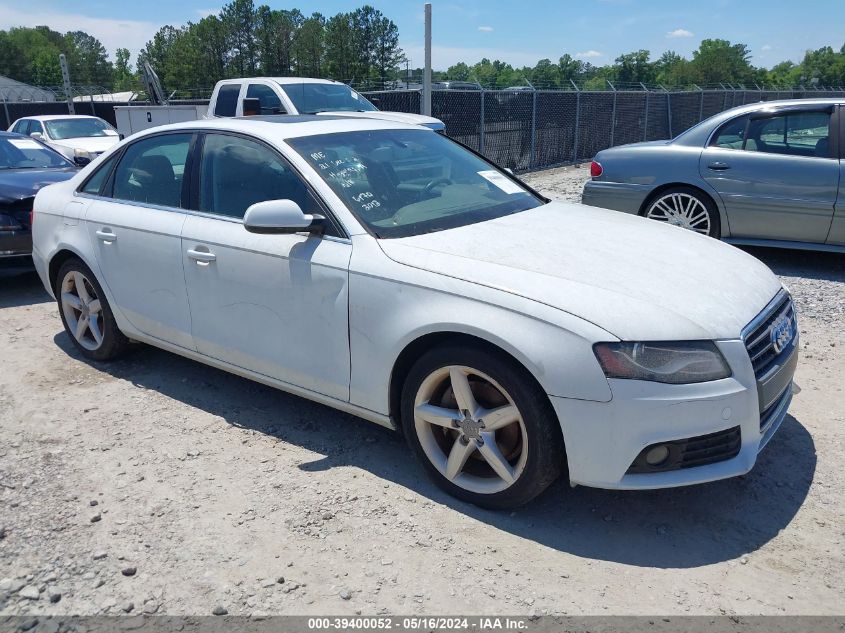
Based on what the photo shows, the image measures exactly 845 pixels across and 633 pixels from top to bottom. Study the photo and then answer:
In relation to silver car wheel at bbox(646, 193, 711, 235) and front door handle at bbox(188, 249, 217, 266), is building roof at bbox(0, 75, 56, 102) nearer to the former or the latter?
silver car wheel at bbox(646, 193, 711, 235)

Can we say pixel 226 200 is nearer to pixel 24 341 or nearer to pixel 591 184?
pixel 24 341

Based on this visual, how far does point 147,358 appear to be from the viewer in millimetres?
5016

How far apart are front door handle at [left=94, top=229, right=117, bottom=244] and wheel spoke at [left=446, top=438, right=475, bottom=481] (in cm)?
263

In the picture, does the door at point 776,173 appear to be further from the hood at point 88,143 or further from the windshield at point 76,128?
the windshield at point 76,128

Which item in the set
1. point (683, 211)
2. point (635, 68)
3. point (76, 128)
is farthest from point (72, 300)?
point (635, 68)

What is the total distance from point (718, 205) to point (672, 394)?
16.0ft

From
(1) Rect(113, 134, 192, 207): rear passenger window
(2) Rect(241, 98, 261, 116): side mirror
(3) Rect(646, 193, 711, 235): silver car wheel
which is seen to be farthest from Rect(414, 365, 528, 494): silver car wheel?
(2) Rect(241, 98, 261, 116): side mirror

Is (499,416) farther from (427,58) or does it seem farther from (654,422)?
(427,58)

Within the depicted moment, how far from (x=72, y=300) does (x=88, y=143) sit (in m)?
11.7

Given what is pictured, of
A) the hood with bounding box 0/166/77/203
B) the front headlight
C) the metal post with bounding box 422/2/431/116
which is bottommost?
the front headlight

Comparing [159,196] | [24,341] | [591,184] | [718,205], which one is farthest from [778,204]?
[24,341]

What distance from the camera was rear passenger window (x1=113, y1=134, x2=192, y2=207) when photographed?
13.7 feet

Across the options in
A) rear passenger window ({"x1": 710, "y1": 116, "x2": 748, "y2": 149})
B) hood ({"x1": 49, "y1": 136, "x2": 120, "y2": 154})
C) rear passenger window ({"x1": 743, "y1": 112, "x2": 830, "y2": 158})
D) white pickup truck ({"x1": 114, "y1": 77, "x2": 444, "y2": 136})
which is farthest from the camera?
hood ({"x1": 49, "y1": 136, "x2": 120, "y2": 154})

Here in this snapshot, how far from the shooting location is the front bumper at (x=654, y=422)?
2611 millimetres
